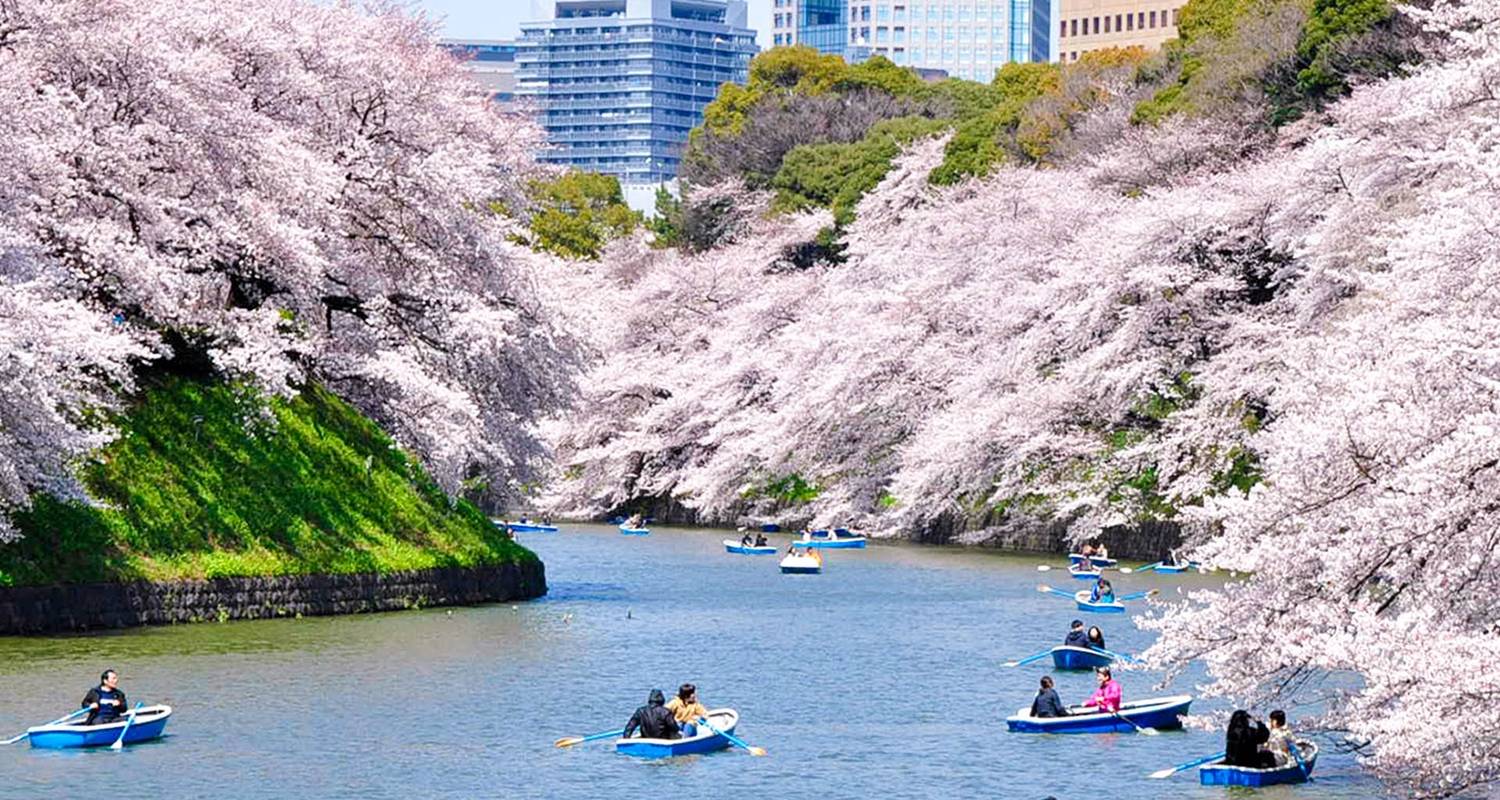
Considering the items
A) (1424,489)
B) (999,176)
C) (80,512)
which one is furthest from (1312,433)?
(999,176)

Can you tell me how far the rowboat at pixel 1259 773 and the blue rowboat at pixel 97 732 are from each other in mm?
13525

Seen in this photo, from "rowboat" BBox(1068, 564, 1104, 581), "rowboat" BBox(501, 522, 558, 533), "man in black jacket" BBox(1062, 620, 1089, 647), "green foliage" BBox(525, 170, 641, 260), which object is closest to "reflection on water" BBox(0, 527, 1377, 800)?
"man in black jacket" BBox(1062, 620, 1089, 647)

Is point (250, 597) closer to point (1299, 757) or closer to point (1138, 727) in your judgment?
point (1138, 727)

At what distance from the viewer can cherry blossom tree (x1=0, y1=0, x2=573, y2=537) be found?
3862 cm

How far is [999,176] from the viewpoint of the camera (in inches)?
3182

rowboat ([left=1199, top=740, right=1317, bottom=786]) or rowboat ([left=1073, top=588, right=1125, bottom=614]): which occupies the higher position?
rowboat ([left=1073, top=588, right=1125, bottom=614])

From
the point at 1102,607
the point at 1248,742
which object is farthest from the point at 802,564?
the point at 1248,742

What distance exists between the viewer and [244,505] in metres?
45.1

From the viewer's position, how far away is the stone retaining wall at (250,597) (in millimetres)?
39125

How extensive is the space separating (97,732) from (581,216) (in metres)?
94.9

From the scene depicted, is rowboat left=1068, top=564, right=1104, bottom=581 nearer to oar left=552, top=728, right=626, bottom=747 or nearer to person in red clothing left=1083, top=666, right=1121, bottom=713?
person in red clothing left=1083, top=666, right=1121, bottom=713

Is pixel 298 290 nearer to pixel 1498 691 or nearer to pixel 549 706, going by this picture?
pixel 549 706

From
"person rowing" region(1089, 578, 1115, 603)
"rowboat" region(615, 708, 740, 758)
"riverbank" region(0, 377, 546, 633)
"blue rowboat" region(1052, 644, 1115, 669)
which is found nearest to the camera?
"rowboat" region(615, 708, 740, 758)

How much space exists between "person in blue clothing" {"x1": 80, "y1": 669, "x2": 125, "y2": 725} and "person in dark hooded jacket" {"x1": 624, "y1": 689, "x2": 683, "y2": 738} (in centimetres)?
672
